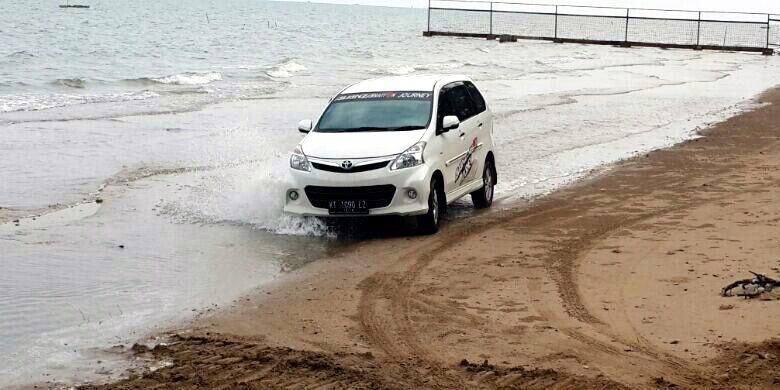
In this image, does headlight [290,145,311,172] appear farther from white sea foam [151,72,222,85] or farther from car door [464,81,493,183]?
white sea foam [151,72,222,85]

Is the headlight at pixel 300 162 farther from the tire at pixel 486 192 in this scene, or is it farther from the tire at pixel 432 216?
the tire at pixel 486 192

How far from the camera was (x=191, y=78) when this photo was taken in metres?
37.8

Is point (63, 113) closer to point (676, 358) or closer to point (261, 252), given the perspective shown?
point (261, 252)

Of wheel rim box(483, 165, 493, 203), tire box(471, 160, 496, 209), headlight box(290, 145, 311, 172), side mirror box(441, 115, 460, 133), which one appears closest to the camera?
headlight box(290, 145, 311, 172)

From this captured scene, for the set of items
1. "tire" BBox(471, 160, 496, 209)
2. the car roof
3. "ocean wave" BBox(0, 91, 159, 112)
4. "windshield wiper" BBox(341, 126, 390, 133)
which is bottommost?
"ocean wave" BBox(0, 91, 159, 112)

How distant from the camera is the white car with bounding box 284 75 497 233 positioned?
11.7 metres

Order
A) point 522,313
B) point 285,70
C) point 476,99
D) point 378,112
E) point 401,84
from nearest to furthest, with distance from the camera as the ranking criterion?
1. point 522,313
2. point 378,112
3. point 401,84
4. point 476,99
5. point 285,70

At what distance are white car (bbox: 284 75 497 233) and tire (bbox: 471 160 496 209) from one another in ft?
0.05

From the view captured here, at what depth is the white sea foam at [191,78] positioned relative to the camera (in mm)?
36750

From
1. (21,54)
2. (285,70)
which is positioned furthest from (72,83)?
(285,70)

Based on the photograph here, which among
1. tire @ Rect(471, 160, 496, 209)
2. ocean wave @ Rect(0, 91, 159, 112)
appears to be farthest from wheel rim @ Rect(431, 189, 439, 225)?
ocean wave @ Rect(0, 91, 159, 112)

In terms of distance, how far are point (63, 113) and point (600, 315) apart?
789 inches

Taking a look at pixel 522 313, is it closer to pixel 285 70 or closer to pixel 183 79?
pixel 183 79

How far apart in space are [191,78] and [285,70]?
650cm
